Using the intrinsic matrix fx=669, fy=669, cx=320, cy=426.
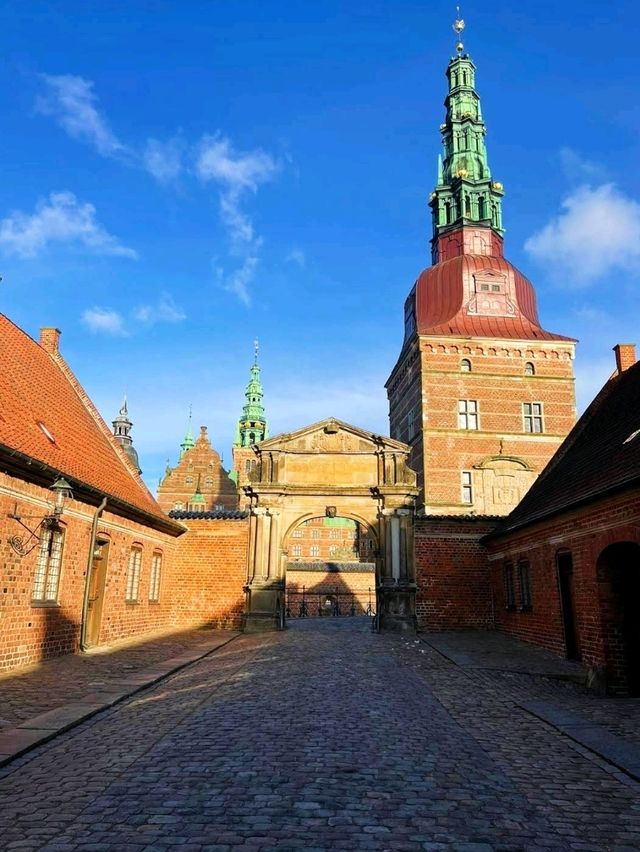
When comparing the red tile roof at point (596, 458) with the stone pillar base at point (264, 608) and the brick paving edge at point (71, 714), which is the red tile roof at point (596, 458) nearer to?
the stone pillar base at point (264, 608)

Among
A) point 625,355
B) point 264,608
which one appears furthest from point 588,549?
point 264,608

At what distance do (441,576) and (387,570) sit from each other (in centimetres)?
176

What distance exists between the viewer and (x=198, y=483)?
69.9 metres

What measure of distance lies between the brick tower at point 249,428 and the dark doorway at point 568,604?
205 ft

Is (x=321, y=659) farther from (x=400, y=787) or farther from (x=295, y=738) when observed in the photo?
(x=400, y=787)

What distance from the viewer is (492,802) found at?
524 centimetres

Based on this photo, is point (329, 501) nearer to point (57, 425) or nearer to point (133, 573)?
point (133, 573)

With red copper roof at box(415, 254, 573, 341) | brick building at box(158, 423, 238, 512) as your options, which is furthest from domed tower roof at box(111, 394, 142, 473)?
red copper roof at box(415, 254, 573, 341)

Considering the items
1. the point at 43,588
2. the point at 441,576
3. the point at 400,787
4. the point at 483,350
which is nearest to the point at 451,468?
the point at 483,350

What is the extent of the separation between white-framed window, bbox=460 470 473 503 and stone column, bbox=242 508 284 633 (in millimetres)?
15274

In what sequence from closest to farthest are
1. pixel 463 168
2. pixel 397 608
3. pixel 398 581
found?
pixel 397 608 < pixel 398 581 < pixel 463 168

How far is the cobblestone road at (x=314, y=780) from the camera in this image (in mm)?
4492

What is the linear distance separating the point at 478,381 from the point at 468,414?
1965 mm

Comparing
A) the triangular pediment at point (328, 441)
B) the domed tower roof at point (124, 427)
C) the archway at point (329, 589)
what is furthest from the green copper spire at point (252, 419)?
the triangular pediment at point (328, 441)
